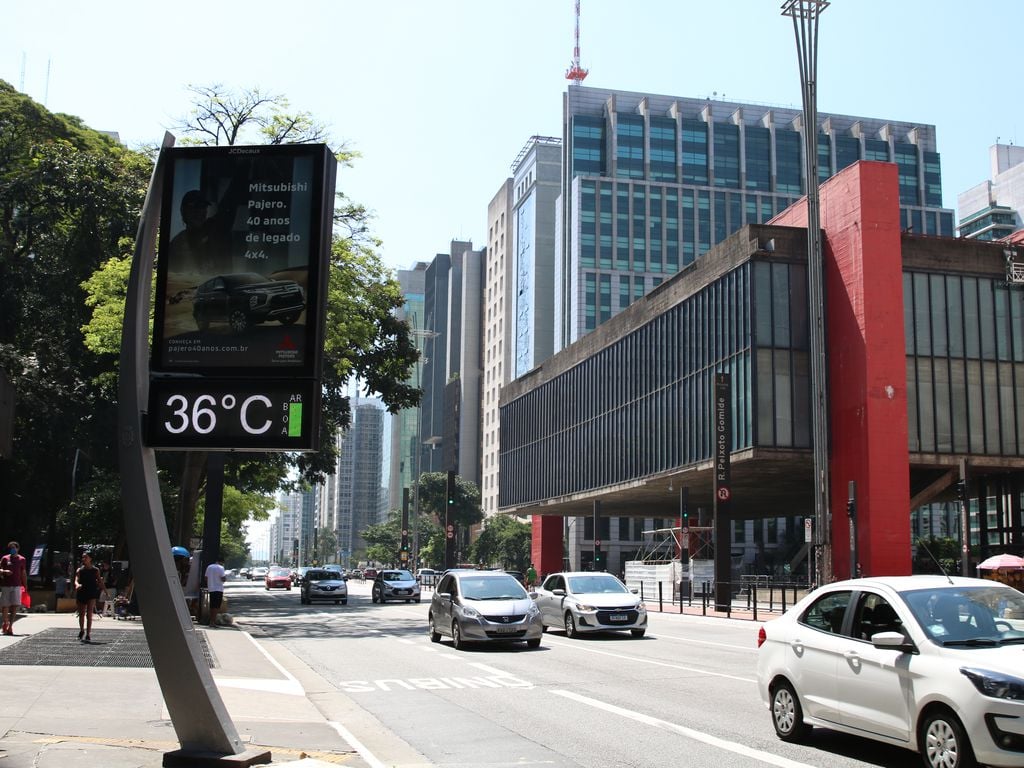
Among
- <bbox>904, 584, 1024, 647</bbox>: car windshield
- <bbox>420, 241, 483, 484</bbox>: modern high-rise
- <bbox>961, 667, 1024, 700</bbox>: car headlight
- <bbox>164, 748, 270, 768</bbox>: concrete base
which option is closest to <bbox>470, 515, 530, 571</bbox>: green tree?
<bbox>420, 241, 483, 484</bbox>: modern high-rise

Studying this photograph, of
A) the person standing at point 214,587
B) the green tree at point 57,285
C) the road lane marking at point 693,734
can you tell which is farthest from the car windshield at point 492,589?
the green tree at point 57,285

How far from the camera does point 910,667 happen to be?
8047mm

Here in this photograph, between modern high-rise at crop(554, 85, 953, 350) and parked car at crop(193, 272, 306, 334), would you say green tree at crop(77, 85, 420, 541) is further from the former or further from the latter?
modern high-rise at crop(554, 85, 953, 350)

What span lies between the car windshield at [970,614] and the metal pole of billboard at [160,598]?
5.46 meters

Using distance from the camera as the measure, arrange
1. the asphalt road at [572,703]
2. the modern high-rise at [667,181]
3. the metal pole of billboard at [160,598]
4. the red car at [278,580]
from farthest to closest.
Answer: the modern high-rise at [667,181], the red car at [278,580], the asphalt road at [572,703], the metal pole of billboard at [160,598]

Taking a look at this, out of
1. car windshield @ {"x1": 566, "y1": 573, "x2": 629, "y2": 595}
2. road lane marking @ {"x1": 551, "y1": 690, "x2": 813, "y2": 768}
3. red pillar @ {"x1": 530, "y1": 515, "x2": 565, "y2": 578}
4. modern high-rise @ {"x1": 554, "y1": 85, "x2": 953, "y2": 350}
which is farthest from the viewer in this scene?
modern high-rise @ {"x1": 554, "y1": 85, "x2": 953, "y2": 350}

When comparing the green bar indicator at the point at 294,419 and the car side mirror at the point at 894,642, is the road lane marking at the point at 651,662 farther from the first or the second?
the green bar indicator at the point at 294,419

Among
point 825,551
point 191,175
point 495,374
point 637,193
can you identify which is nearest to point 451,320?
point 495,374

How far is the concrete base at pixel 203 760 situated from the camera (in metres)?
7.91

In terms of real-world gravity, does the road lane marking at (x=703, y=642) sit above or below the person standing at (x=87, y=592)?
below

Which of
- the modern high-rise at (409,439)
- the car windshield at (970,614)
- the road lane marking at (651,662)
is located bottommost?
the road lane marking at (651,662)

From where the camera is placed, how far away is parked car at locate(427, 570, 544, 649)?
20.2 metres

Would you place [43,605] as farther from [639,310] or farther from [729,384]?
[639,310]

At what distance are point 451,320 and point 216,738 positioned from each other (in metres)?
166
